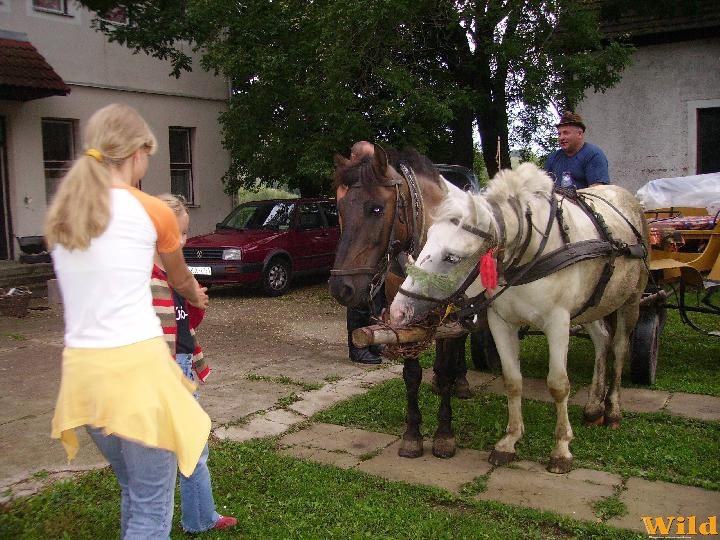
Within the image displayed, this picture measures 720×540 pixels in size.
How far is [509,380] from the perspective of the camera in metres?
4.50

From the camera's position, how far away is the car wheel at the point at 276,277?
1266cm

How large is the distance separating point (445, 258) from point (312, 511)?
160 centimetres

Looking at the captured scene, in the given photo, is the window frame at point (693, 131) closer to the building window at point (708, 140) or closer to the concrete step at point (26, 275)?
the building window at point (708, 140)

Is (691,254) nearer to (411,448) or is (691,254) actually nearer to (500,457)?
(500,457)

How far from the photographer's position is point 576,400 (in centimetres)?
586

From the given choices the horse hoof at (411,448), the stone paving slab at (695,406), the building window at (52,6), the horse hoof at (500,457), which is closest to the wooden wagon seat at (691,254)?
the stone paving slab at (695,406)

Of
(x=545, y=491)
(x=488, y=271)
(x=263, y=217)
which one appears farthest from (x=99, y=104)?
(x=545, y=491)

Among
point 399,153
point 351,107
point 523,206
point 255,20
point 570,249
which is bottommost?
point 570,249

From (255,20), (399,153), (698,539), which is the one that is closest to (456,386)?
(399,153)

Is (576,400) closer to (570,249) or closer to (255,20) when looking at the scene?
(570,249)

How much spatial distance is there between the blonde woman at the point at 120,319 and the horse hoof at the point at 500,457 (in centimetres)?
245

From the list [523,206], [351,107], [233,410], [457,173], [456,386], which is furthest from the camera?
[351,107]

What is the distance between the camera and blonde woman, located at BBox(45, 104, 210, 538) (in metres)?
2.32

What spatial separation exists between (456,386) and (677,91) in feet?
32.0
